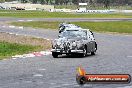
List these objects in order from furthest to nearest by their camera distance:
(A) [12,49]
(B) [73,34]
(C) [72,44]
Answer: (A) [12,49] → (B) [73,34] → (C) [72,44]

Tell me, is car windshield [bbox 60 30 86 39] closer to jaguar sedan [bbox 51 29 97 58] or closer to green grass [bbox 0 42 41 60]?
jaguar sedan [bbox 51 29 97 58]

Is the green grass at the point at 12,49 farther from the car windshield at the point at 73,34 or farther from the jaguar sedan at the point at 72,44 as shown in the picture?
the jaguar sedan at the point at 72,44

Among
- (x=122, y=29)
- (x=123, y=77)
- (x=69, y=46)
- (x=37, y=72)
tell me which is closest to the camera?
(x=123, y=77)

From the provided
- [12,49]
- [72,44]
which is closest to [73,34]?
[72,44]

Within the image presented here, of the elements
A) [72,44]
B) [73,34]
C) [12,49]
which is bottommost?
[12,49]

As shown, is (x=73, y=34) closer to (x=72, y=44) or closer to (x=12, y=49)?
(x=72, y=44)

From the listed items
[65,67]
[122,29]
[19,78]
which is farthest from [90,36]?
[122,29]

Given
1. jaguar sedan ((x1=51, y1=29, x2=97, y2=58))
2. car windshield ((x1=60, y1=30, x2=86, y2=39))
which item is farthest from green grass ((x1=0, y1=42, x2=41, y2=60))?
jaguar sedan ((x1=51, y1=29, x2=97, y2=58))

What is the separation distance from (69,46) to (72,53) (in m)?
0.36

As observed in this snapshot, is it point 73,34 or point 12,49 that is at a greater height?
point 73,34

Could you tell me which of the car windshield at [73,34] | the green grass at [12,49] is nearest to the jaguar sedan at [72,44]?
the car windshield at [73,34]

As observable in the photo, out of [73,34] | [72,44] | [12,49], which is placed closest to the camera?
[72,44]

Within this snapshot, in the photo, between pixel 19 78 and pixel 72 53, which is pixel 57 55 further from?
pixel 19 78

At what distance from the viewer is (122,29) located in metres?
58.4
